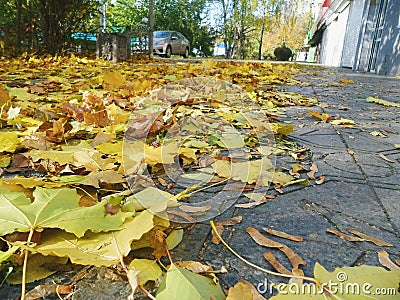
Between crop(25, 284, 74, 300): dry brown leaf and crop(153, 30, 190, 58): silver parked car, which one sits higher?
crop(153, 30, 190, 58): silver parked car

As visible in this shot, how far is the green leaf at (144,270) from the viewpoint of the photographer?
608mm

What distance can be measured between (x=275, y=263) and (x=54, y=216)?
0.44m

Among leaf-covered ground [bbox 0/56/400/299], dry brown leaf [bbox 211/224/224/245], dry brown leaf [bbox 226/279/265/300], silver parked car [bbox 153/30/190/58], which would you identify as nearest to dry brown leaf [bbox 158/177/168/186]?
leaf-covered ground [bbox 0/56/400/299]

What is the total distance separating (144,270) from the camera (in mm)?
623

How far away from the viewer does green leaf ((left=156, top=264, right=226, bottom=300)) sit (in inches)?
21.7

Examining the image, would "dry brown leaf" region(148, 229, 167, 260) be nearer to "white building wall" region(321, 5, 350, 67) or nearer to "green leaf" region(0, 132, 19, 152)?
"green leaf" region(0, 132, 19, 152)

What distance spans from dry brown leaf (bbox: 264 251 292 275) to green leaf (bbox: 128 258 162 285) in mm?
222

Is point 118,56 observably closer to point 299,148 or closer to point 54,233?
point 299,148

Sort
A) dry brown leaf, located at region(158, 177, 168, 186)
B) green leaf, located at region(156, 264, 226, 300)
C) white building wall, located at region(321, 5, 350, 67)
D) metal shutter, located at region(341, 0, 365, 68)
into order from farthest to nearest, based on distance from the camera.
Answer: white building wall, located at region(321, 5, 350, 67) → metal shutter, located at region(341, 0, 365, 68) → dry brown leaf, located at region(158, 177, 168, 186) → green leaf, located at region(156, 264, 226, 300)

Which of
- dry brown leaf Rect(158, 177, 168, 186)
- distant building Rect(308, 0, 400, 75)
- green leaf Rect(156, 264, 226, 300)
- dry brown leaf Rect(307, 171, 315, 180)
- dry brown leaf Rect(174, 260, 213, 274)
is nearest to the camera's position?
green leaf Rect(156, 264, 226, 300)

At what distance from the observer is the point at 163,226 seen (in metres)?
0.75

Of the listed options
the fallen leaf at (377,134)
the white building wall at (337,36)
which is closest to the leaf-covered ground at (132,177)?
the fallen leaf at (377,134)

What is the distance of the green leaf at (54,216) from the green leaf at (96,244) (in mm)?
22

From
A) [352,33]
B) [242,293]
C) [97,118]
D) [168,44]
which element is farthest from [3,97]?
[168,44]
